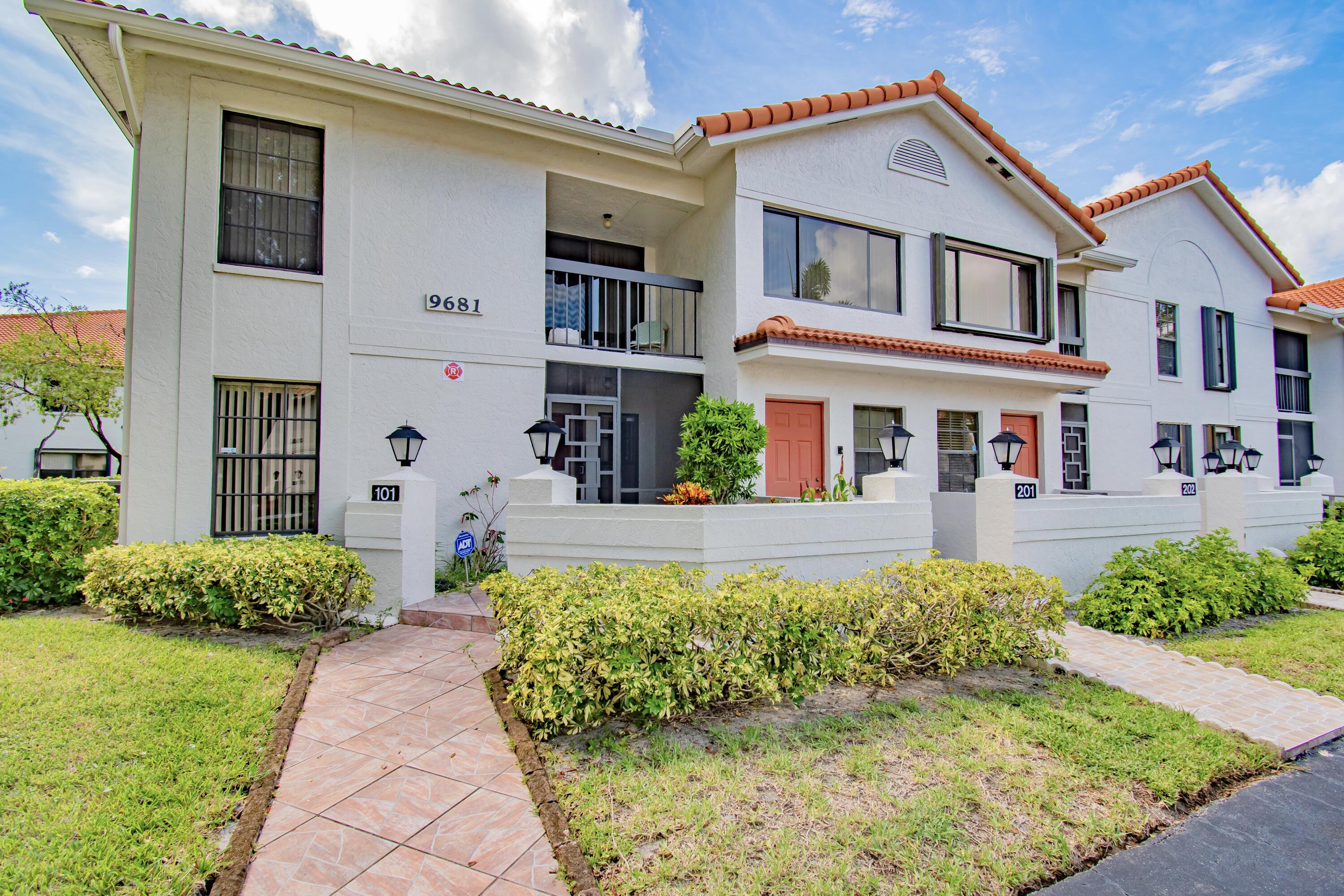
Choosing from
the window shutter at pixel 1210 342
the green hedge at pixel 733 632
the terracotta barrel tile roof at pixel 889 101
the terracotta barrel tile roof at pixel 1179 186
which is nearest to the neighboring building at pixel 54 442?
the terracotta barrel tile roof at pixel 889 101

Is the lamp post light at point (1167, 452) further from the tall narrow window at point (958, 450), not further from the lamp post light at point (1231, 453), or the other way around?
the tall narrow window at point (958, 450)

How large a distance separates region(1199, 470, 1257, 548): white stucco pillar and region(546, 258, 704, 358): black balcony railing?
8.58 m

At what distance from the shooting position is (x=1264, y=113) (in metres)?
12.3

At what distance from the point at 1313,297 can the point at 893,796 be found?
23.0 meters

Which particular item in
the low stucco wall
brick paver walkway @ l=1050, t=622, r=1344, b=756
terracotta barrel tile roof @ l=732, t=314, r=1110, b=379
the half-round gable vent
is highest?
the half-round gable vent

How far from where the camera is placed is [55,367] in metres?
14.0

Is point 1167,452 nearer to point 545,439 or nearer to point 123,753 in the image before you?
point 545,439

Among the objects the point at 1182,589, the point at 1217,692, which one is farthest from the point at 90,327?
the point at 1182,589

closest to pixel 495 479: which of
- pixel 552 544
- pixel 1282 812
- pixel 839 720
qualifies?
pixel 552 544

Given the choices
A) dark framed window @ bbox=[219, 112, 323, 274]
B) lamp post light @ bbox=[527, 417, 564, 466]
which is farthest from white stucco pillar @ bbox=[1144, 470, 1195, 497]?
dark framed window @ bbox=[219, 112, 323, 274]

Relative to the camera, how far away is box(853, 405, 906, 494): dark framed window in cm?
983

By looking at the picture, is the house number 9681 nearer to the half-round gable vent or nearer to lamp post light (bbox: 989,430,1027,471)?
lamp post light (bbox: 989,430,1027,471)

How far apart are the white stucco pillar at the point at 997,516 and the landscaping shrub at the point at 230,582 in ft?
23.3

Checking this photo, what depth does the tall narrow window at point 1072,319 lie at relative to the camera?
12.8 meters
